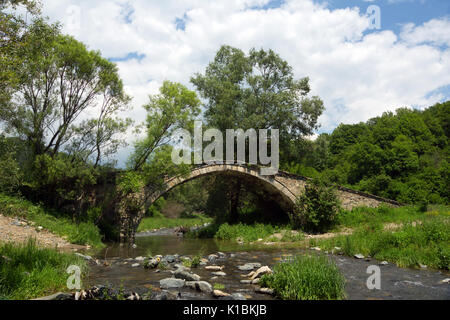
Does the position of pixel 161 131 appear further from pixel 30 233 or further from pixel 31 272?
pixel 31 272

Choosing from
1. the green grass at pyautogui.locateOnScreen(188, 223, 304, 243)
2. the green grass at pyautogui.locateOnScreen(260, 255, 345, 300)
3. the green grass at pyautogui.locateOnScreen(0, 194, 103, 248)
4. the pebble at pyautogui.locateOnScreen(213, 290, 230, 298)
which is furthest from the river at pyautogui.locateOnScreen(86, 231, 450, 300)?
Answer: the green grass at pyautogui.locateOnScreen(188, 223, 304, 243)

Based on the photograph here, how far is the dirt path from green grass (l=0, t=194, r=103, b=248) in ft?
1.17

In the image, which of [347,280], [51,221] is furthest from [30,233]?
[347,280]

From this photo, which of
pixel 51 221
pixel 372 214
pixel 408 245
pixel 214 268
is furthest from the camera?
pixel 372 214

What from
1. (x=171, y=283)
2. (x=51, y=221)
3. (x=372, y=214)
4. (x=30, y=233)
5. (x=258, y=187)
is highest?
(x=258, y=187)

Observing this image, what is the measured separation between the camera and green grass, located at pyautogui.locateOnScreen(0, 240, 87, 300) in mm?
5520

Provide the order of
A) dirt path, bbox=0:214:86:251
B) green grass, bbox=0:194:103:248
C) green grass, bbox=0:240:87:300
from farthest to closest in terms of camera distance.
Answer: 1. green grass, bbox=0:194:103:248
2. dirt path, bbox=0:214:86:251
3. green grass, bbox=0:240:87:300

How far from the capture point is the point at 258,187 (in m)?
24.3

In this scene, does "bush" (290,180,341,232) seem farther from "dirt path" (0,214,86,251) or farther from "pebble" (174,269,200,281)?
"pebble" (174,269,200,281)

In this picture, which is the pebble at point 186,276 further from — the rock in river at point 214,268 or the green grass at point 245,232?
the green grass at point 245,232

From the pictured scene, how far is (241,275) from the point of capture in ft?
28.4

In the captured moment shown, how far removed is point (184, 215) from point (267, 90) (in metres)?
28.3

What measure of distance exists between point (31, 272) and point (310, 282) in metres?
5.48
